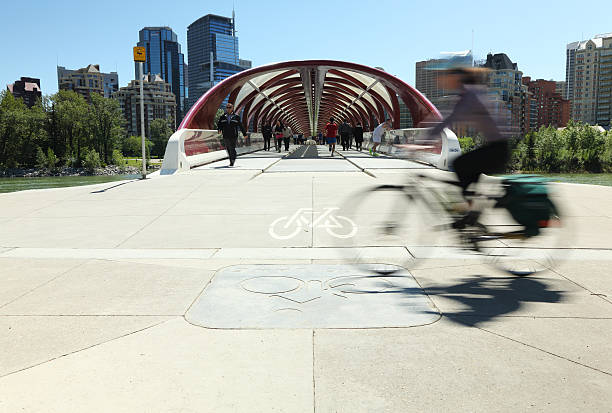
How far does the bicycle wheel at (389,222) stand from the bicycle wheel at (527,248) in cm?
71

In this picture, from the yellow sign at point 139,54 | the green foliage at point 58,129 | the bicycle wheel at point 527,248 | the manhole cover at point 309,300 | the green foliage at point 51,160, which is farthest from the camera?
the green foliage at point 51,160

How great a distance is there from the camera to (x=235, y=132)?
15.8 m

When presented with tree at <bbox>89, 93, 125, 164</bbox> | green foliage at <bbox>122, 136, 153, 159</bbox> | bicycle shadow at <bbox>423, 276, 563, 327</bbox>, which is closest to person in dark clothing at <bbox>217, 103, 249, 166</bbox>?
bicycle shadow at <bbox>423, 276, 563, 327</bbox>

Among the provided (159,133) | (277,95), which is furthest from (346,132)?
(159,133)

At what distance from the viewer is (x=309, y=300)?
4.32 meters

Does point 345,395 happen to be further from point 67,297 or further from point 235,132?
point 235,132

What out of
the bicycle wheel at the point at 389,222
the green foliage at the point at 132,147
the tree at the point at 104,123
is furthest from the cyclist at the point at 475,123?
the green foliage at the point at 132,147

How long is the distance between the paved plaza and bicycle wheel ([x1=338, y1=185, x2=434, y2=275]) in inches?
4.4

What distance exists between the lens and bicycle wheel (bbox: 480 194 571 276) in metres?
5.11

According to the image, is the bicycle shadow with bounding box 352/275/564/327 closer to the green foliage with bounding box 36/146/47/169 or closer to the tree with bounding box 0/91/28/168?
the green foliage with bounding box 36/146/47/169

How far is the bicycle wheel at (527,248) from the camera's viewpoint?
511cm

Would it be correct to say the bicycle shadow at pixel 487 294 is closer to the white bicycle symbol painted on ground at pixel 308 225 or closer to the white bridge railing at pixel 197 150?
the white bicycle symbol painted on ground at pixel 308 225

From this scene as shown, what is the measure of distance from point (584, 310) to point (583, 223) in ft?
14.4

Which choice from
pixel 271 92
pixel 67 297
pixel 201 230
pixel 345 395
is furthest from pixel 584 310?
pixel 271 92
